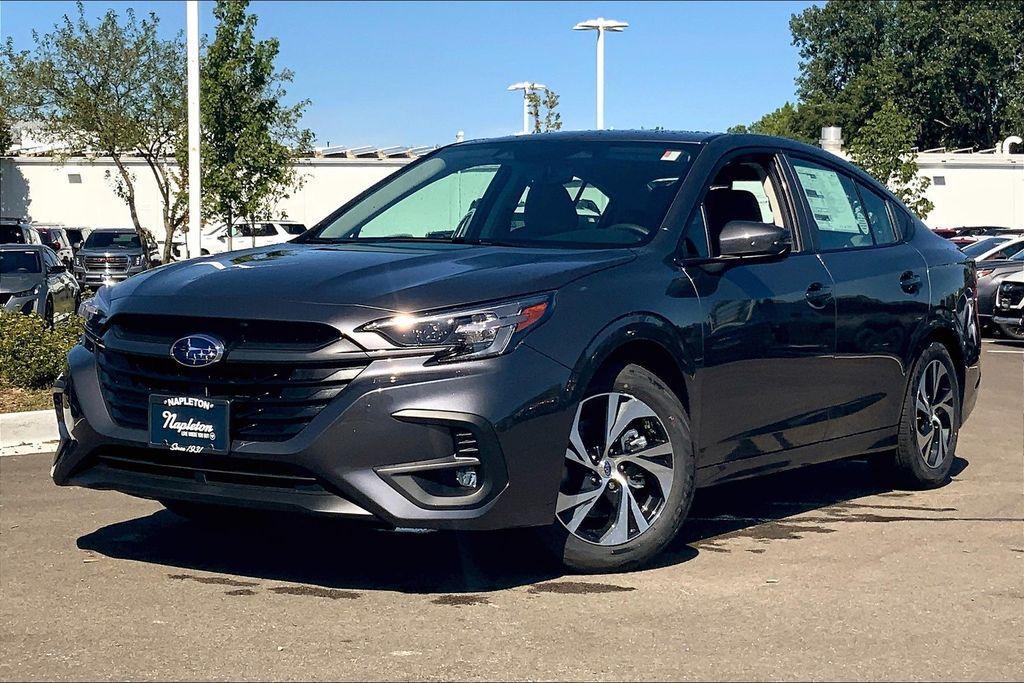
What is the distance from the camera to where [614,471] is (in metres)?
5.72

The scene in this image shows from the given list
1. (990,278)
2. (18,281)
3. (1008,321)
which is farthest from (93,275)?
(1008,321)

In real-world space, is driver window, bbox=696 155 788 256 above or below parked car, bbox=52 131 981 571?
above

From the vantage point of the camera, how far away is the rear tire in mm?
7688

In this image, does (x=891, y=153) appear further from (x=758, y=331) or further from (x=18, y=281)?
(x=758, y=331)

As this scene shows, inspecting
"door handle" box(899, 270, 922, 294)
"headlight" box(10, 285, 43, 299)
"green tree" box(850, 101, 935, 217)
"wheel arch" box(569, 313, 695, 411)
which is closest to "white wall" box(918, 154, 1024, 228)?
"green tree" box(850, 101, 935, 217)

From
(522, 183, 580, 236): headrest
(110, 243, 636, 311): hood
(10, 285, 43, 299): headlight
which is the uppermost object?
(522, 183, 580, 236): headrest

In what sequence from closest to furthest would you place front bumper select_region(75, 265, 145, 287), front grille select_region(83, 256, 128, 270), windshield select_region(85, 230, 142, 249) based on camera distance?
front bumper select_region(75, 265, 145, 287) → front grille select_region(83, 256, 128, 270) → windshield select_region(85, 230, 142, 249)

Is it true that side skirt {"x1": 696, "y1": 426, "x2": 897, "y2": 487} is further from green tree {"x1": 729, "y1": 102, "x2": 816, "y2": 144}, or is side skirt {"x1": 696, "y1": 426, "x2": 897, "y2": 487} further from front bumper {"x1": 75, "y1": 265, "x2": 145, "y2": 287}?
green tree {"x1": 729, "y1": 102, "x2": 816, "y2": 144}

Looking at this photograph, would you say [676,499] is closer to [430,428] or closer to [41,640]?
[430,428]

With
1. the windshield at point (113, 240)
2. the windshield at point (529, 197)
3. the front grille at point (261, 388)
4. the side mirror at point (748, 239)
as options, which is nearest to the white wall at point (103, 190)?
the windshield at point (113, 240)

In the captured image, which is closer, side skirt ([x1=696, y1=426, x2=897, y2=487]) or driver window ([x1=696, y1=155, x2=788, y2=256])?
side skirt ([x1=696, y1=426, x2=897, y2=487])

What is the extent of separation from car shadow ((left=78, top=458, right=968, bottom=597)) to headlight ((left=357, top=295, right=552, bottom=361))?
0.77 meters

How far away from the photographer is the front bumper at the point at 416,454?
16.8 ft

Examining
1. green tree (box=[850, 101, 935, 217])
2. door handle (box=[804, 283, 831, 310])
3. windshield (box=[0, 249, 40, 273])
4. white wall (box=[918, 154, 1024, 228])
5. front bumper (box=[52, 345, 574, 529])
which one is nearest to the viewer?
front bumper (box=[52, 345, 574, 529])
